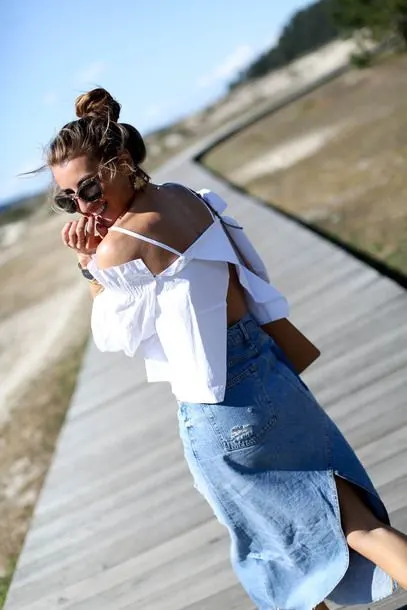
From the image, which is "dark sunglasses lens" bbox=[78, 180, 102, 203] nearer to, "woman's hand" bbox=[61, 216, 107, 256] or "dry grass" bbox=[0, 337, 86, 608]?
"woman's hand" bbox=[61, 216, 107, 256]

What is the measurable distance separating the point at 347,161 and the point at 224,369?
13.9 metres

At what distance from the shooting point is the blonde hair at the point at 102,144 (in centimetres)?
258

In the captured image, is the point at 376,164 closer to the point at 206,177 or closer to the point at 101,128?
the point at 206,177

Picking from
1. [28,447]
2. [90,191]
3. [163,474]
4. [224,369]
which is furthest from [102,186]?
[28,447]

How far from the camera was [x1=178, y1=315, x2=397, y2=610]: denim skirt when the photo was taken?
106 inches

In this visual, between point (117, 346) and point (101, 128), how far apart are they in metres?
0.63

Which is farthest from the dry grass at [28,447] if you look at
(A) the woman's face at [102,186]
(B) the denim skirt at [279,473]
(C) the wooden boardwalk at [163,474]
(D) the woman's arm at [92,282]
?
(A) the woman's face at [102,186]

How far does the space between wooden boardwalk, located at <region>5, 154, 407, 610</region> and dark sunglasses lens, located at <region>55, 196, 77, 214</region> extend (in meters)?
1.74

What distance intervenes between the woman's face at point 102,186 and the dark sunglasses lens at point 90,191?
12 millimetres

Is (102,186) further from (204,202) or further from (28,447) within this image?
(28,447)

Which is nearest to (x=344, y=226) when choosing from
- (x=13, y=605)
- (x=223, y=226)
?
(x=13, y=605)

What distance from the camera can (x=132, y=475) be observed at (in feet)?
18.2

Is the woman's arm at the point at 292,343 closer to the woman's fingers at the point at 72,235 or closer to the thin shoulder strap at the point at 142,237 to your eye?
the thin shoulder strap at the point at 142,237

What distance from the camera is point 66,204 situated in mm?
2666
